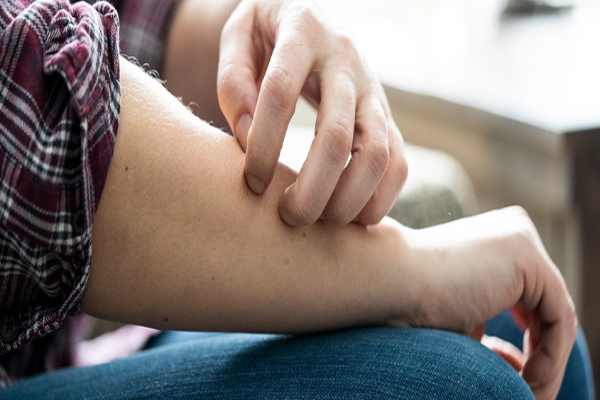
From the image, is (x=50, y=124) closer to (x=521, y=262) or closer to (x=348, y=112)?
(x=348, y=112)

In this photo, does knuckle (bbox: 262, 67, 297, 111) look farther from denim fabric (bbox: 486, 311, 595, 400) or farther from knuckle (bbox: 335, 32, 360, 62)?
denim fabric (bbox: 486, 311, 595, 400)

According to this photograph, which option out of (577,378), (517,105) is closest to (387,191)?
(577,378)

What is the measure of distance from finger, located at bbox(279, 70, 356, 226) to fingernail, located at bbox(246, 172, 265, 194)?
22 mm

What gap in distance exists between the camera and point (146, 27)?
2.50 feet

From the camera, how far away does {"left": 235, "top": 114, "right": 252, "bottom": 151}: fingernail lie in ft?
1.65

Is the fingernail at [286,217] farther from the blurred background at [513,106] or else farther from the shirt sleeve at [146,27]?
the blurred background at [513,106]

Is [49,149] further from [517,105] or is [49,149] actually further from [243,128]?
[517,105]

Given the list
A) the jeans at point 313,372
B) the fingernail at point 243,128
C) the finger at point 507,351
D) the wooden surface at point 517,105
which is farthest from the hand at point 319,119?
the wooden surface at point 517,105

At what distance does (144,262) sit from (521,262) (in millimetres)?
359

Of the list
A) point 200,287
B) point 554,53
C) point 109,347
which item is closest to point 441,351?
point 200,287

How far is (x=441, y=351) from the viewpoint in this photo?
1.47ft

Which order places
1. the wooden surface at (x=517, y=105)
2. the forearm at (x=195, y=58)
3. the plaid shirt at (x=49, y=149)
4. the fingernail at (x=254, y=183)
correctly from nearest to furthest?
1. the plaid shirt at (x=49, y=149)
2. the fingernail at (x=254, y=183)
3. the forearm at (x=195, y=58)
4. the wooden surface at (x=517, y=105)

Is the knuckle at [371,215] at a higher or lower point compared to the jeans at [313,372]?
higher

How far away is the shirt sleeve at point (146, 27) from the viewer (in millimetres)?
763
